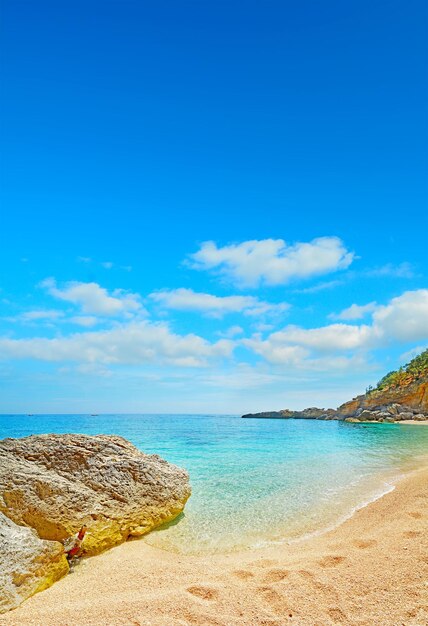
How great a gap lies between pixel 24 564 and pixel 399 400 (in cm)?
10575

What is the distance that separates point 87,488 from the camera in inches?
366

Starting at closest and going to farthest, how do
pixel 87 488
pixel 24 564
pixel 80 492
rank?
pixel 24 564, pixel 80 492, pixel 87 488

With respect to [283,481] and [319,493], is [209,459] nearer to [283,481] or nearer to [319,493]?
[283,481]

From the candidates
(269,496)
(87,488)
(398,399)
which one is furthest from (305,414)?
(87,488)

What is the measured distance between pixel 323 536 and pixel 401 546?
257 centimetres

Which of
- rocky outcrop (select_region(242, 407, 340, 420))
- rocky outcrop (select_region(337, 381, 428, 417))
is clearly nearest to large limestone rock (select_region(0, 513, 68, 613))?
rocky outcrop (select_region(337, 381, 428, 417))

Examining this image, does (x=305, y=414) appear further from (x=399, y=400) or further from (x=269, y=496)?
(x=269, y=496)

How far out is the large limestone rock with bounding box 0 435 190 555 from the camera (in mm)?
8258

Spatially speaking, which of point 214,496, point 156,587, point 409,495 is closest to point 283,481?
point 214,496

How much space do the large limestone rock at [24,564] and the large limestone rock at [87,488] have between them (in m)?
1.15

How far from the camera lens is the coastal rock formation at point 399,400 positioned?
8731 cm

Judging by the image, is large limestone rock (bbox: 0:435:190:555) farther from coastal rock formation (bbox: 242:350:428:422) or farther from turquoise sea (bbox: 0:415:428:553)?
coastal rock formation (bbox: 242:350:428:422)

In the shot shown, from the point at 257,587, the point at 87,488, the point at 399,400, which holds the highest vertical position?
the point at 87,488

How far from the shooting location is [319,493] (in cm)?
1373
